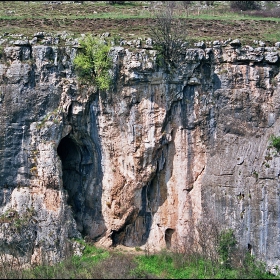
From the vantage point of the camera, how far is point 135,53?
2348cm

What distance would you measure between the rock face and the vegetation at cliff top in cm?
196

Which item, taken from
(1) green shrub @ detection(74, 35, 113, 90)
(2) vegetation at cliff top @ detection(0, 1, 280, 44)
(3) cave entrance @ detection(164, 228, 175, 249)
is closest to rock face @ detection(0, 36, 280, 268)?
(3) cave entrance @ detection(164, 228, 175, 249)

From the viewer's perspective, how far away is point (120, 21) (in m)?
26.9

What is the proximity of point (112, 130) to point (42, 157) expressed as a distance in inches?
132

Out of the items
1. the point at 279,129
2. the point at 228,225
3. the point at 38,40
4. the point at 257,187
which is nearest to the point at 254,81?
the point at 279,129

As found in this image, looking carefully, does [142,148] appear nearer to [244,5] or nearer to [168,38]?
[168,38]

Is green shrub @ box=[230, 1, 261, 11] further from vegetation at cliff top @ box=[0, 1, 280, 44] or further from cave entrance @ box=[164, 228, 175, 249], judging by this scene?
cave entrance @ box=[164, 228, 175, 249]

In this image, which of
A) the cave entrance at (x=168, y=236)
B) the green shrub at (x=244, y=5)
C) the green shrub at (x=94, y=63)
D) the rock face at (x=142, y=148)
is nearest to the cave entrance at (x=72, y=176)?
the rock face at (x=142, y=148)

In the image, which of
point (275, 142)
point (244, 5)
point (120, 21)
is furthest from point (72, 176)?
point (244, 5)

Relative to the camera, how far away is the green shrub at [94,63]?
77.5 ft

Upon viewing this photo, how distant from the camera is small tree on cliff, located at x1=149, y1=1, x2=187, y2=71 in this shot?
23.8 metres

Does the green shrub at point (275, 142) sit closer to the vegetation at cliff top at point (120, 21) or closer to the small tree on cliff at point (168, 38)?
the vegetation at cliff top at point (120, 21)

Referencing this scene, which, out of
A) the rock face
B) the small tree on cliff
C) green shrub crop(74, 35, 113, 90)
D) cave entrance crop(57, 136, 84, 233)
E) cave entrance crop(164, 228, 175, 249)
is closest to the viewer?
the rock face

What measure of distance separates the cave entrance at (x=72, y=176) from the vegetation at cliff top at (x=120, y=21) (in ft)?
17.7
